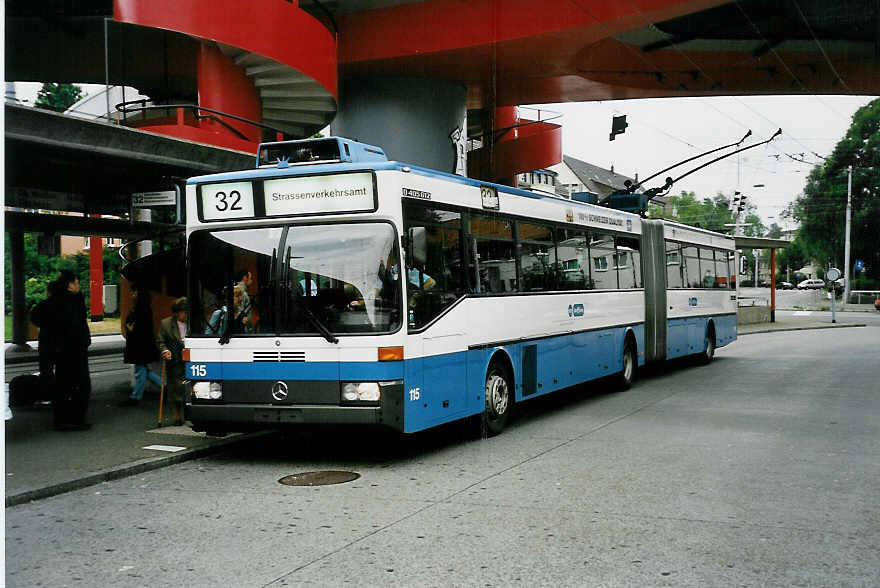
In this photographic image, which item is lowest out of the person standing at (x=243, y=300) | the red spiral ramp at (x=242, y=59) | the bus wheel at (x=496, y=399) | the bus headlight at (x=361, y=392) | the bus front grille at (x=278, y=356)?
the bus wheel at (x=496, y=399)

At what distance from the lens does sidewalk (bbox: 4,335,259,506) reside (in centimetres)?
856

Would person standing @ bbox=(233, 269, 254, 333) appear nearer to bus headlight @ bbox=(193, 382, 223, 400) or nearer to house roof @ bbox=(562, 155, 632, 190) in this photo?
bus headlight @ bbox=(193, 382, 223, 400)

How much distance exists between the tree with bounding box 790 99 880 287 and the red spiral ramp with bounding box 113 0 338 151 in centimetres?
5993

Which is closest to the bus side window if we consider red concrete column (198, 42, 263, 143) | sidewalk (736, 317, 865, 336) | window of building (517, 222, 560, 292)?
window of building (517, 222, 560, 292)

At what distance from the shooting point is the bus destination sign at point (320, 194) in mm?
9289

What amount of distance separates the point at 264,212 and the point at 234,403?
77.1 inches

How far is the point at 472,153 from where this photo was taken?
125ft

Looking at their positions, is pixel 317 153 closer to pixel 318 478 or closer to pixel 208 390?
pixel 208 390

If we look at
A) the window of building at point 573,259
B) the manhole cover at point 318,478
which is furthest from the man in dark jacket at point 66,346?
the window of building at point 573,259

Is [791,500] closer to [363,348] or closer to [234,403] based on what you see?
[363,348]

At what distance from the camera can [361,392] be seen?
29.8 ft

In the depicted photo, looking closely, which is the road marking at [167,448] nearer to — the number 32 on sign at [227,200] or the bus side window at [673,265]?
the number 32 on sign at [227,200]

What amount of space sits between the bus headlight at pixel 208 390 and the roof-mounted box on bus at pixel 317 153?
2402 millimetres

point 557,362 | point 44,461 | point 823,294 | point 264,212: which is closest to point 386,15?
point 557,362
